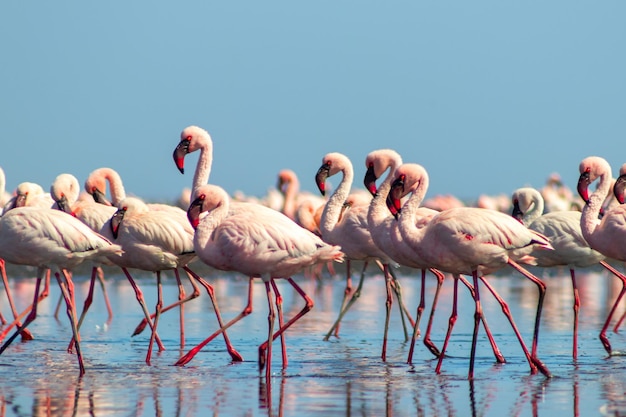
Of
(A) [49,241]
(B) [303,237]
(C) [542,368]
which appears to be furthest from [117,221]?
(C) [542,368]

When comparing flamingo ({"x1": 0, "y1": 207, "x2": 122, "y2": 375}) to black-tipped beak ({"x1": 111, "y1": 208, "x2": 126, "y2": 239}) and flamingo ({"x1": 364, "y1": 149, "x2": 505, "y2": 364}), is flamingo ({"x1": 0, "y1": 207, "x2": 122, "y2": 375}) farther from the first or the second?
flamingo ({"x1": 364, "y1": 149, "x2": 505, "y2": 364})

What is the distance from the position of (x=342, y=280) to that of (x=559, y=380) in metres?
10.9

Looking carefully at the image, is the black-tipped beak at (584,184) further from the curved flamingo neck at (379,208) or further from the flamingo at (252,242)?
the flamingo at (252,242)

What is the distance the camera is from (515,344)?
9.95 meters

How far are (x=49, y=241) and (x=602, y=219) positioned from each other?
13.9 feet

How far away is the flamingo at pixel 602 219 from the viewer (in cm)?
893

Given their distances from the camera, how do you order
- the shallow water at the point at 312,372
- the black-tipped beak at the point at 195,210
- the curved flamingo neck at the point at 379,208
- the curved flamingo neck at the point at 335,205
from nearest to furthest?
the shallow water at the point at 312,372 < the black-tipped beak at the point at 195,210 < the curved flamingo neck at the point at 379,208 < the curved flamingo neck at the point at 335,205

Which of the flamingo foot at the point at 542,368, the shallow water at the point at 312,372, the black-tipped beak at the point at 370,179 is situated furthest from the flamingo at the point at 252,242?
the flamingo foot at the point at 542,368

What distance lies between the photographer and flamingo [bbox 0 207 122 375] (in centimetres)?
806

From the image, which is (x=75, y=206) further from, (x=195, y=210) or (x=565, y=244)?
(x=565, y=244)

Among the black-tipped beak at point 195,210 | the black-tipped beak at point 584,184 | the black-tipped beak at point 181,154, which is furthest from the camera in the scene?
the black-tipped beak at point 181,154

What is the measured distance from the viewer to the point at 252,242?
7.93 m

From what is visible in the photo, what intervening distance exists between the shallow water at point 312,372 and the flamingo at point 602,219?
839 millimetres

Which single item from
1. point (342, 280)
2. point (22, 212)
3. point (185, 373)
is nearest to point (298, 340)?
point (185, 373)
